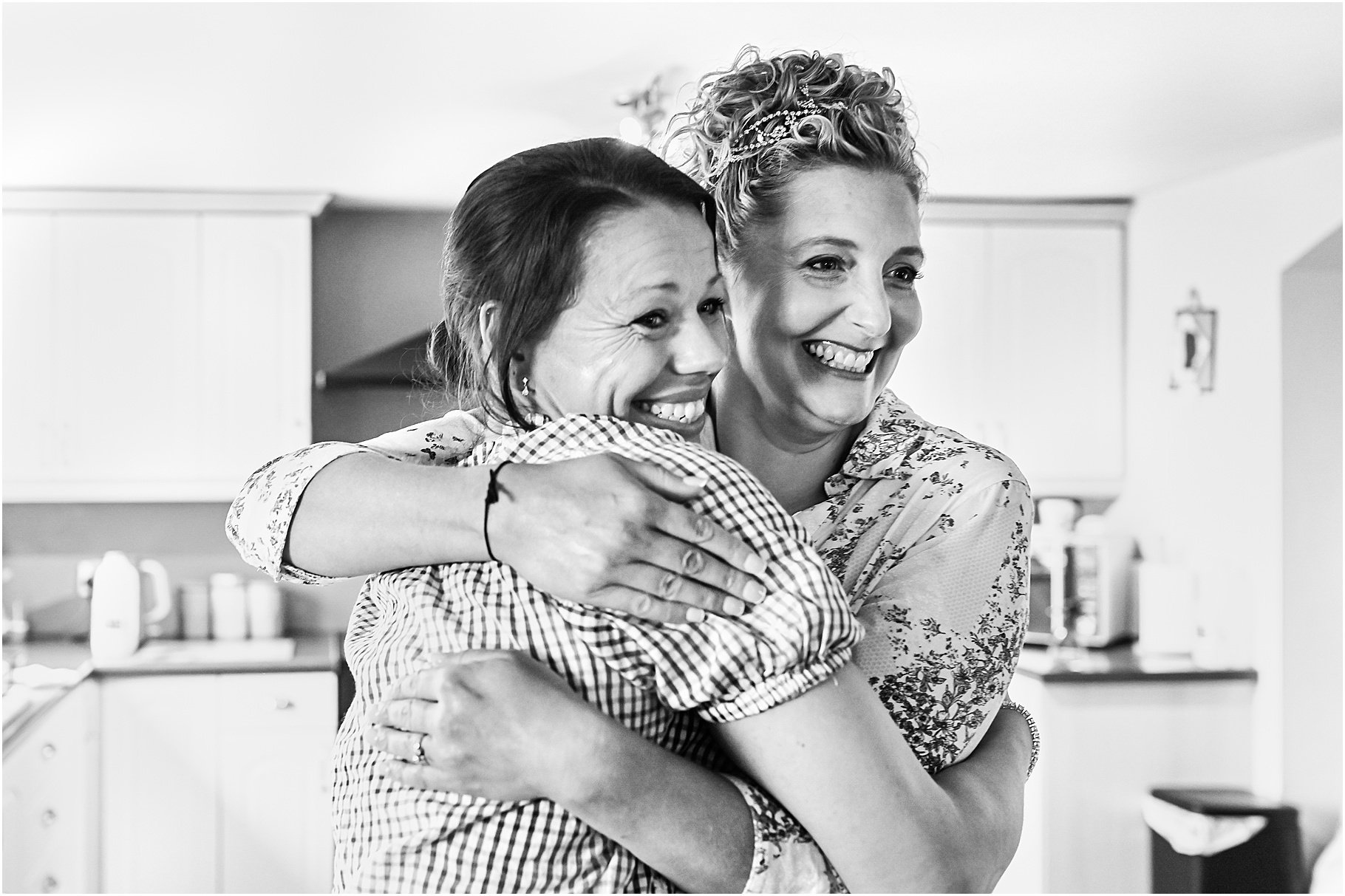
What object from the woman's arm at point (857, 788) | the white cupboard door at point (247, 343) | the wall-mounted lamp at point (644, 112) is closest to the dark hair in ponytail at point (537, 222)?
Answer: the woman's arm at point (857, 788)

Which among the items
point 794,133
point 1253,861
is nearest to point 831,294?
point 794,133

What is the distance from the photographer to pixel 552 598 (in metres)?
0.91

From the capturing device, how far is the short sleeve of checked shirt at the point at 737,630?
2.77 feet

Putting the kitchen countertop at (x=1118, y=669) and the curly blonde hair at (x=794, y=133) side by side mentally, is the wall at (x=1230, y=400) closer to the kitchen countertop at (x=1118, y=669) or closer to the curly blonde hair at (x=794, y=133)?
the kitchen countertop at (x=1118, y=669)

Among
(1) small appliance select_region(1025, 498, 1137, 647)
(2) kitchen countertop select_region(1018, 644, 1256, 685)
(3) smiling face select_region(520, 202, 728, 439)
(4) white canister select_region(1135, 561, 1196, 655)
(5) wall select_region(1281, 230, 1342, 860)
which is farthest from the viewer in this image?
(1) small appliance select_region(1025, 498, 1137, 647)

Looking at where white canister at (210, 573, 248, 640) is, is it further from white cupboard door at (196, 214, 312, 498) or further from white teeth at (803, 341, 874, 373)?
white teeth at (803, 341, 874, 373)

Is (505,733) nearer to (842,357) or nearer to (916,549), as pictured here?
(916,549)

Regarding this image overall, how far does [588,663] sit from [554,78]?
2.54m

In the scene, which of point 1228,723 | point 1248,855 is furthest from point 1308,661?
point 1248,855

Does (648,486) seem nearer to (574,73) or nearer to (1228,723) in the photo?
(574,73)

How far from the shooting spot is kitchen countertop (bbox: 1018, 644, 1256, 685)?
13.6 feet

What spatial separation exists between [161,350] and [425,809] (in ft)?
13.5

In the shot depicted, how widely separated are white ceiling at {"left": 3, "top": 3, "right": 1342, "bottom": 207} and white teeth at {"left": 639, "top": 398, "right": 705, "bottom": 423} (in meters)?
1.40

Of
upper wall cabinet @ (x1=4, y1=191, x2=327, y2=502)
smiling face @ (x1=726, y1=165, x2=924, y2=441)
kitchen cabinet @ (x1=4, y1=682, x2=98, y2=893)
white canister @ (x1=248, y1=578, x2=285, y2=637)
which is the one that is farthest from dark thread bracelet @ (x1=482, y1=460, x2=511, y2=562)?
white canister @ (x1=248, y1=578, x2=285, y2=637)
